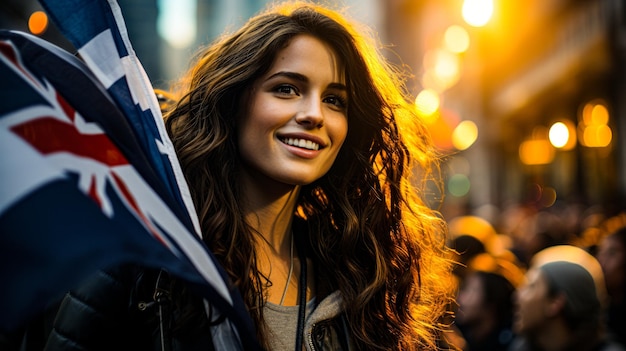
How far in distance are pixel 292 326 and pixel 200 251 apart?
0.81 meters

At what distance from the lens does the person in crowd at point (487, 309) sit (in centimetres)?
583

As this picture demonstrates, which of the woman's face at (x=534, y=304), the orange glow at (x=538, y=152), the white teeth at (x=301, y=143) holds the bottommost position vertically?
the orange glow at (x=538, y=152)

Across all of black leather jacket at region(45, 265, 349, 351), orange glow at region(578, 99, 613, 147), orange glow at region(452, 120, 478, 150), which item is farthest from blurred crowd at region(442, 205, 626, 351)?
orange glow at region(452, 120, 478, 150)

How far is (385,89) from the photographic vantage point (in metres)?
3.03

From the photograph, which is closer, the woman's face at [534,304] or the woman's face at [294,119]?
the woman's face at [294,119]

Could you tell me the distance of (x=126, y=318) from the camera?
2170 mm

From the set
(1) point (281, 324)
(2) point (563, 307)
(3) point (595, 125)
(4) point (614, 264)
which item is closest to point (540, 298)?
(2) point (563, 307)

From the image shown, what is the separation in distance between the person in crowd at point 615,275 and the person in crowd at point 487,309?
101 cm

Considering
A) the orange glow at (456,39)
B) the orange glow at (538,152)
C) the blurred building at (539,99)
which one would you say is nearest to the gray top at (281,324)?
the blurred building at (539,99)

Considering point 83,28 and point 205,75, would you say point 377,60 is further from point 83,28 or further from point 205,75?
point 83,28

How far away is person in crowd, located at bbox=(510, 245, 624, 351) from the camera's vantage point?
15.1ft

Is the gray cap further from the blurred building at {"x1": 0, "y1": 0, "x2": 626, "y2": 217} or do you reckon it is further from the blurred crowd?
the blurred building at {"x1": 0, "y1": 0, "x2": 626, "y2": 217}

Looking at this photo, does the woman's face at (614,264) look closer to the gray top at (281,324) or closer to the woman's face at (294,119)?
the woman's face at (294,119)

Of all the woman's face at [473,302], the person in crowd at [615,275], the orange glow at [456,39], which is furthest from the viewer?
the orange glow at [456,39]
